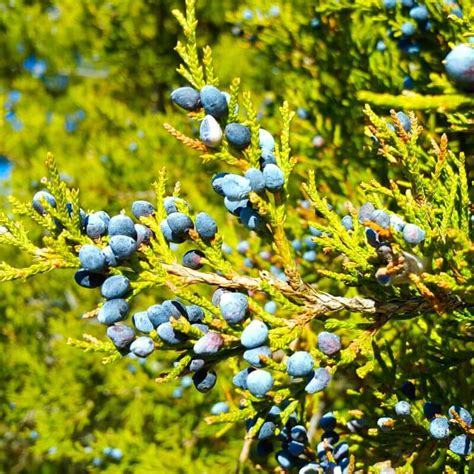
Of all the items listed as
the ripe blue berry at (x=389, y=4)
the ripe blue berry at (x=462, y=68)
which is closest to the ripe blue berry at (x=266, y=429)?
the ripe blue berry at (x=462, y=68)

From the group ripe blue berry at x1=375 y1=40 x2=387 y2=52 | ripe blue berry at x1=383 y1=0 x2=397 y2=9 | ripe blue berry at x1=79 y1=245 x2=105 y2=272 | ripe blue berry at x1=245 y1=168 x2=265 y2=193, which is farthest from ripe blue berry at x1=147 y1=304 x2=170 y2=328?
ripe blue berry at x1=375 y1=40 x2=387 y2=52

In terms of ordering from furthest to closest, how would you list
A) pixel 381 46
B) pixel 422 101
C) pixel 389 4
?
pixel 381 46, pixel 389 4, pixel 422 101

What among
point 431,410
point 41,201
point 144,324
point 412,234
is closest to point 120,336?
point 144,324

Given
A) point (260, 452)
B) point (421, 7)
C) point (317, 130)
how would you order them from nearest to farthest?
point (260, 452), point (421, 7), point (317, 130)

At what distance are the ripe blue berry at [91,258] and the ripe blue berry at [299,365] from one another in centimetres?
34

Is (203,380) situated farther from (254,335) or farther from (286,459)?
(286,459)

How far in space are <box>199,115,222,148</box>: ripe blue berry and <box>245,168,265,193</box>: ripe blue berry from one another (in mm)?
82

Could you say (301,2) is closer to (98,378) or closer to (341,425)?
(341,425)

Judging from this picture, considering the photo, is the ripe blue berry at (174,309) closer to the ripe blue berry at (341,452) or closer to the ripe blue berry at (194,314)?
the ripe blue berry at (194,314)

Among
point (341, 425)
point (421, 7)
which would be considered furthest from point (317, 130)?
point (341, 425)

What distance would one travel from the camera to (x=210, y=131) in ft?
3.15

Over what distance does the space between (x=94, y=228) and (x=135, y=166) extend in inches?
67.8

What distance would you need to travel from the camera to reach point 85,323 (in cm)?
260

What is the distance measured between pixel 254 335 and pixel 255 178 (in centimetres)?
26
